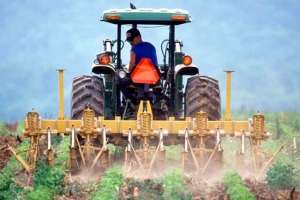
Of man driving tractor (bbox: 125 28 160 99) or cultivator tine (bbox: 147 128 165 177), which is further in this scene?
man driving tractor (bbox: 125 28 160 99)

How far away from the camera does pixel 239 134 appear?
14797 millimetres

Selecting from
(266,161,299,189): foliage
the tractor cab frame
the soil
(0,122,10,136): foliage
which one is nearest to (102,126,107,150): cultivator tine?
the tractor cab frame

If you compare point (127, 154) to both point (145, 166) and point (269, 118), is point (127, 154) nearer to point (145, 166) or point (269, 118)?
point (145, 166)

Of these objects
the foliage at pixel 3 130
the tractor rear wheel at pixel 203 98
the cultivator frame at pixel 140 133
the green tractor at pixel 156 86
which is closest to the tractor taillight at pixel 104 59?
the green tractor at pixel 156 86

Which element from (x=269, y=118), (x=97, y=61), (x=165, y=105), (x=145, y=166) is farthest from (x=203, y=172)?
(x=269, y=118)

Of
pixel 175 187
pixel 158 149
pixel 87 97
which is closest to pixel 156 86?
pixel 87 97

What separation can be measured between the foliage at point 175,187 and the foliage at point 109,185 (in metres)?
0.57

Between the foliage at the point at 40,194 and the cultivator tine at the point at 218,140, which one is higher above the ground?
the cultivator tine at the point at 218,140

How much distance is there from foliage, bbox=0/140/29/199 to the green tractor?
1117 mm

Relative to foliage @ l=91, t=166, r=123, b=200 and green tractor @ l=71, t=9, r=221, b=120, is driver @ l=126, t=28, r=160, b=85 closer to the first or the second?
green tractor @ l=71, t=9, r=221, b=120

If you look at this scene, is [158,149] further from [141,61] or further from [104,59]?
[104,59]

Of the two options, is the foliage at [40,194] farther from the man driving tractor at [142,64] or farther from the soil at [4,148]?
the man driving tractor at [142,64]

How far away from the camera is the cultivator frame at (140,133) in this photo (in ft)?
46.9

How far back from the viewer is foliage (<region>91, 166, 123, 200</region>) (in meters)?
12.4
